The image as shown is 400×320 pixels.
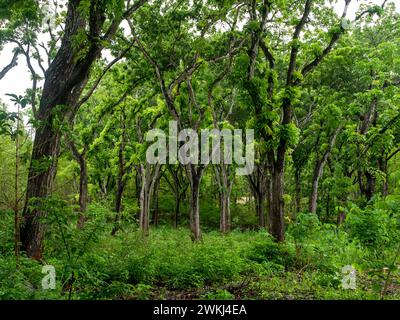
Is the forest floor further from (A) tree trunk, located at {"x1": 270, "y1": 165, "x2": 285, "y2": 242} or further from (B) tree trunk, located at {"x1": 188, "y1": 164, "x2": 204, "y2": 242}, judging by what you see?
(B) tree trunk, located at {"x1": 188, "y1": 164, "x2": 204, "y2": 242}

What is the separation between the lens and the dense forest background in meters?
5.58

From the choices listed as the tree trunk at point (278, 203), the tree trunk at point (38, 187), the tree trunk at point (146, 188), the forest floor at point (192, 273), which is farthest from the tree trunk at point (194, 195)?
the tree trunk at point (38, 187)

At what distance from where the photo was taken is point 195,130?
14.2 metres

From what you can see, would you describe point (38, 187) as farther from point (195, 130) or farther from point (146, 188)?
point (146, 188)

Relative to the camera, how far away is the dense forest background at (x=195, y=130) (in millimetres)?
5582

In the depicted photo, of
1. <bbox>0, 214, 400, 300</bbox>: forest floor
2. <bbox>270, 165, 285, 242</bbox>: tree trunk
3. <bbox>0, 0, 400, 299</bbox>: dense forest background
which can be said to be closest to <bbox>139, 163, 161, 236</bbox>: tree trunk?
<bbox>0, 0, 400, 299</bbox>: dense forest background

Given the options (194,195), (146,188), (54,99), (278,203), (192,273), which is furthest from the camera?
(146,188)

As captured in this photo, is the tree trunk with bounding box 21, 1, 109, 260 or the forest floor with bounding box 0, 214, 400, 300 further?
the tree trunk with bounding box 21, 1, 109, 260

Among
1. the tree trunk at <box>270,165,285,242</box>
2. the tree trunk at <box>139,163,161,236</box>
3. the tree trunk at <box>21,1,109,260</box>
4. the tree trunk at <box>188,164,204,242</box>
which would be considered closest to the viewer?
the tree trunk at <box>21,1,109,260</box>

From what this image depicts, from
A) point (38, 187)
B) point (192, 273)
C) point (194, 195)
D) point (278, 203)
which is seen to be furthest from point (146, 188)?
point (38, 187)

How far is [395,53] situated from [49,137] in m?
14.3

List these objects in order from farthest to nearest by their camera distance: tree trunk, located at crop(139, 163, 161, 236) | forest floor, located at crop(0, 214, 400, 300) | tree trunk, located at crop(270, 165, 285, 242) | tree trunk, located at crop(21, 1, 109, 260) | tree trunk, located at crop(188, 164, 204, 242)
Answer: tree trunk, located at crop(139, 163, 161, 236) < tree trunk, located at crop(188, 164, 204, 242) < tree trunk, located at crop(270, 165, 285, 242) < tree trunk, located at crop(21, 1, 109, 260) < forest floor, located at crop(0, 214, 400, 300)

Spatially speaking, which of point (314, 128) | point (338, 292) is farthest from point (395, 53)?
point (338, 292)
